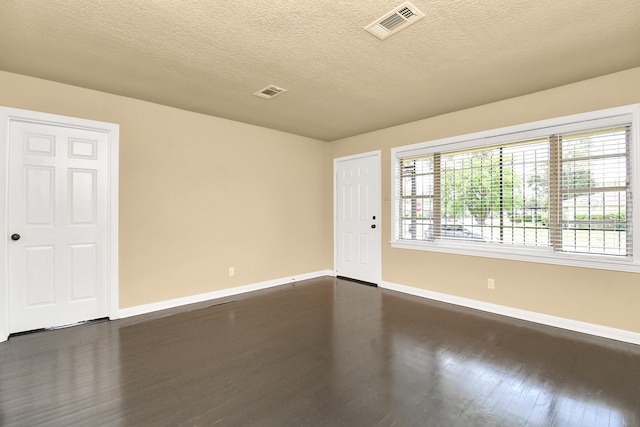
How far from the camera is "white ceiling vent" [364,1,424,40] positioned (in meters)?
1.97

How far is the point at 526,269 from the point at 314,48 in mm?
3256

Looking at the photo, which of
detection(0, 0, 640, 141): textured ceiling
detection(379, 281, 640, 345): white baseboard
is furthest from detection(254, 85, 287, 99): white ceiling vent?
detection(379, 281, 640, 345): white baseboard

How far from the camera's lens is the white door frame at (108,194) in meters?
2.90

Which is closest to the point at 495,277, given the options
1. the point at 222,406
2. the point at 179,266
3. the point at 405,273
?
the point at 405,273

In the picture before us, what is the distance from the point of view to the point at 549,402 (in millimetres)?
2031

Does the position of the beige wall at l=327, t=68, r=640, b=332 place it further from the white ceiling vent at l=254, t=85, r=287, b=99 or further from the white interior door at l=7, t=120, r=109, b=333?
the white interior door at l=7, t=120, r=109, b=333

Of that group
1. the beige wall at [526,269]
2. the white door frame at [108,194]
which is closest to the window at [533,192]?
the beige wall at [526,269]

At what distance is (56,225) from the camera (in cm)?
322

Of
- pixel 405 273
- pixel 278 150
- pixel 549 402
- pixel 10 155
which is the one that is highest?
pixel 278 150

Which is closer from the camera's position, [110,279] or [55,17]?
[55,17]

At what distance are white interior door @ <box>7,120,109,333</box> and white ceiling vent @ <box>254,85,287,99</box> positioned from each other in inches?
71.7

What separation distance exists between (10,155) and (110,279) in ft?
5.04

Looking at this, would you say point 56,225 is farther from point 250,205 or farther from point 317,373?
point 317,373

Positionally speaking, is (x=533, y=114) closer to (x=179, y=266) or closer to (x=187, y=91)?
(x=187, y=91)
